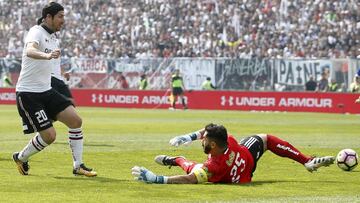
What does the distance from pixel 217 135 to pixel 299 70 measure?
33043mm

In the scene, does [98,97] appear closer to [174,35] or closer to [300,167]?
[174,35]

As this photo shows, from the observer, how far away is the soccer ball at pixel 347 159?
14938 millimetres

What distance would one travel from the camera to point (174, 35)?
53.8 meters

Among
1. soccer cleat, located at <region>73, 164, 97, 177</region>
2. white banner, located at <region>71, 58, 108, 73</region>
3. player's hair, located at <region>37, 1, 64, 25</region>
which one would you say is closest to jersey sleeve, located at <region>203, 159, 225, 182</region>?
soccer cleat, located at <region>73, 164, 97, 177</region>

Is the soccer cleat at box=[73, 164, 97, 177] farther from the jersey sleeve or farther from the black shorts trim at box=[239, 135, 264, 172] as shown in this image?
the black shorts trim at box=[239, 135, 264, 172]

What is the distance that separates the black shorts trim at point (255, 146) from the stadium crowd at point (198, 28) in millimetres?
33917

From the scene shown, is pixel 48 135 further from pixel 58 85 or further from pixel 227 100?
pixel 227 100

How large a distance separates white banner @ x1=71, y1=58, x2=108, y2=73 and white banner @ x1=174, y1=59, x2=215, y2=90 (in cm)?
425

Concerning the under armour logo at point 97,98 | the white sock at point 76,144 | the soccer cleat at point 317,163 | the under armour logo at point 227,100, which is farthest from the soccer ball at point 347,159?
the under armour logo at point 97,98

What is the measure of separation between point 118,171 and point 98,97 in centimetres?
3627

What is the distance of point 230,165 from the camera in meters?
12.8

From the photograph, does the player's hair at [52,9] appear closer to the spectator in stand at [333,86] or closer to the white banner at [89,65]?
the spectator in stand at [333,86]

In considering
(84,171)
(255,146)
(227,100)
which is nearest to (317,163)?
(255,146)

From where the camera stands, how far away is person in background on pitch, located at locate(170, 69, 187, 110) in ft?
153
